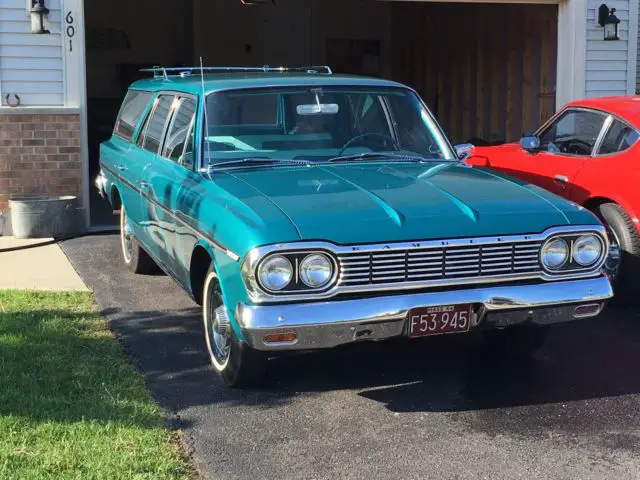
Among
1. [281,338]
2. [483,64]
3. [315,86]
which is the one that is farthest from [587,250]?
[483,64]

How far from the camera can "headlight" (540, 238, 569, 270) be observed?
14.4ft

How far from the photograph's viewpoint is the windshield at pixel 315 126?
17.2 feet

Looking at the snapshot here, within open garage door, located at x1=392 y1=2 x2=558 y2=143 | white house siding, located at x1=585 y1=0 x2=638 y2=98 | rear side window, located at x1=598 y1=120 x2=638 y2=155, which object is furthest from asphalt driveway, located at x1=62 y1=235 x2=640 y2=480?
open garage door, located at x1=392 y1=2 x2=558 y2=143

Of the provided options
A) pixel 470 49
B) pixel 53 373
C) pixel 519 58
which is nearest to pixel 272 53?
pixel 470 49

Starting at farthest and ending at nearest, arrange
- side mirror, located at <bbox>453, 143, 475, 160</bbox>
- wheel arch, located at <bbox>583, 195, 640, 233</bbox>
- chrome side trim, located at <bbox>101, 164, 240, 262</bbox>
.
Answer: wheel arch, located at <bbox>583, 195, 640, 233</bbox> → side mirror, located at <bbox>453, 143, 475, 160</bbox> → chrome side trim, located at <bbox>101, 164, 240, 262</bbox>

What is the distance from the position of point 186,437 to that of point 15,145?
19.8 feet

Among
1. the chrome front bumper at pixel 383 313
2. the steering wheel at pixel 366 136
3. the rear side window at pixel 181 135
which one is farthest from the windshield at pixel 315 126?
the chrome front bumper at pixel 383 313

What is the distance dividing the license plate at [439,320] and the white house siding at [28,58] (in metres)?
6.33

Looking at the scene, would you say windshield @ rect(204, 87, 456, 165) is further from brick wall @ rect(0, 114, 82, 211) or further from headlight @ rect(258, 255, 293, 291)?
brick wall @ rect(0, 114, 82, 211)

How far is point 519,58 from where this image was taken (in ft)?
42.0

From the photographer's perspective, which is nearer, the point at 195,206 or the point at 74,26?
the point at 195,206

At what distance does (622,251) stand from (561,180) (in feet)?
2.74

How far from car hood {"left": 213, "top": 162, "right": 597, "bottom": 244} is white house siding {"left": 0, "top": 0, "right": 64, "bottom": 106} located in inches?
193

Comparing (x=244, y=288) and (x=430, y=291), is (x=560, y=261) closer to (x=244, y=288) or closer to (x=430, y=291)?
(x=430, y=291)
